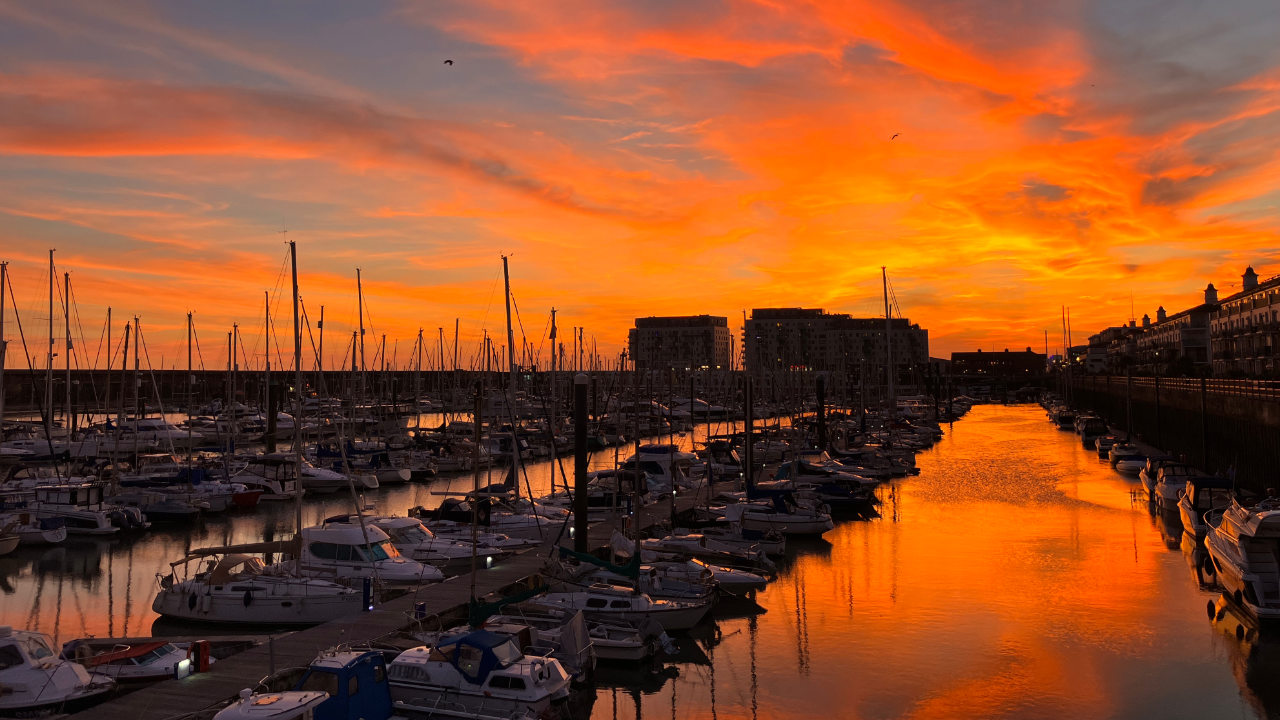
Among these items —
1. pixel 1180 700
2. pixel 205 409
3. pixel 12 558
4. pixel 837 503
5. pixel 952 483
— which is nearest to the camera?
pixel 1180 700

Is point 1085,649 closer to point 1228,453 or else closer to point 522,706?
point 522,706

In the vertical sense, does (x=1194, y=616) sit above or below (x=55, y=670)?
below

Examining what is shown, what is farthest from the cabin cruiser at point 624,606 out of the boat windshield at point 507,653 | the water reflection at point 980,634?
the boat windshield at point 507,653

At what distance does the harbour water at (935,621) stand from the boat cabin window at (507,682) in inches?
137

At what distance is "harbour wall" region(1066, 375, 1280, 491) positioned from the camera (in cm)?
4719

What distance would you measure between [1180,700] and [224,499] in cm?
4574

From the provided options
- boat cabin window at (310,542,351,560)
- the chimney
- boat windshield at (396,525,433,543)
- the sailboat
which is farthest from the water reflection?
the chimney

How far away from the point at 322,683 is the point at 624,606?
968 cm

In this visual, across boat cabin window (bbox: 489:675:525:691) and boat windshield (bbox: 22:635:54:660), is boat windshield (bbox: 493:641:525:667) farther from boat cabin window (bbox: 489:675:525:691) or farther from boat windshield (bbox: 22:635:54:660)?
boat windshield (bbox: 22:635:54:660)

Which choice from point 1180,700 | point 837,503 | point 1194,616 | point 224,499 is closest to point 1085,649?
point 1180,700

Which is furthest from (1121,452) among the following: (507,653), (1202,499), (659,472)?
(507,653)

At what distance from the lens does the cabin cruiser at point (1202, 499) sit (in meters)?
39.8

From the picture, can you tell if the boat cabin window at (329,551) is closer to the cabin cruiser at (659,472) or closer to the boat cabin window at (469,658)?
the boat cabin window at (469,658)

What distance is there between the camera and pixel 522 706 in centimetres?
1859
